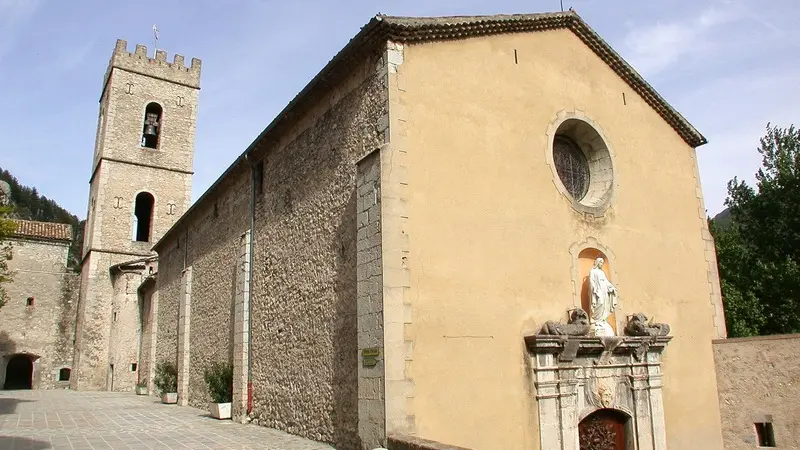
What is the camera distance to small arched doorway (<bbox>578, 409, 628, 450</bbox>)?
354 inches

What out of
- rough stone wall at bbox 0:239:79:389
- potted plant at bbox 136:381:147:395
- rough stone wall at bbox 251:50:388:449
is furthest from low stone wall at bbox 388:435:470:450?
rough stone wall at bbox 0:239:79:389

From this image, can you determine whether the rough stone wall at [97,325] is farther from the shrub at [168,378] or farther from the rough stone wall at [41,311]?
the shrub at [168,378]

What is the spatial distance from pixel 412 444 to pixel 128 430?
23.2 feet

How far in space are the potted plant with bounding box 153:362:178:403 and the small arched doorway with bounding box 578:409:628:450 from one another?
40.1 ft

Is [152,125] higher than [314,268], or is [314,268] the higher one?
[152,125]

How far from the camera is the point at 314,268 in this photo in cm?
988

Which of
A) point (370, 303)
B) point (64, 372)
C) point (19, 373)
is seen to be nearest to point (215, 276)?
point (370, 303)

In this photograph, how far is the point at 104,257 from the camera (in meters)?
26.3

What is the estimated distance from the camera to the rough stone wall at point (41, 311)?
25812 millimetres

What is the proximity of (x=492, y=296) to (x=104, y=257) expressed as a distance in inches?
904

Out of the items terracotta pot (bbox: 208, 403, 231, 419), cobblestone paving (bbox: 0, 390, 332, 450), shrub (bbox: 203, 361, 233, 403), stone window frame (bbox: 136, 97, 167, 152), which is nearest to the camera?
cobblestone paving (bbox: 0, 390, 332, 450)

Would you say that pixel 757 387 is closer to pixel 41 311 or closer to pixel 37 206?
pixel 41 311

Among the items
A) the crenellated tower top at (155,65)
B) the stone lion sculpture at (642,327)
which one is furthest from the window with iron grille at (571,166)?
the crenellated tower top at (155,65)

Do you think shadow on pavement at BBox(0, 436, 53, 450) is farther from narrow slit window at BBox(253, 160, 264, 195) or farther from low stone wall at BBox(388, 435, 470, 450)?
narrow slit window at BBox(253, 160, 264, 195)
